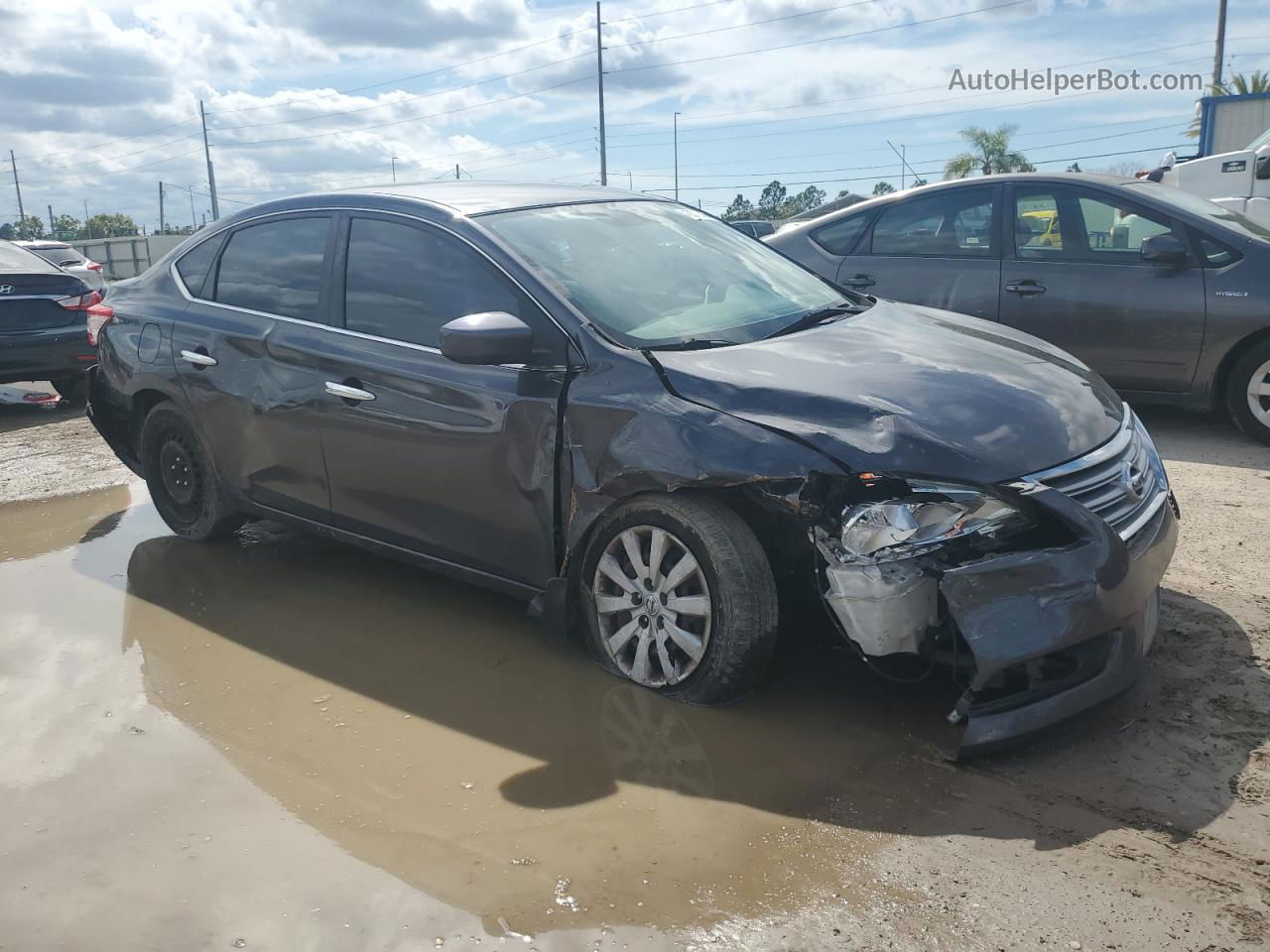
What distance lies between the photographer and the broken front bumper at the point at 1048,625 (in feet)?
9.95

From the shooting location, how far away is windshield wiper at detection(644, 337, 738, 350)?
3736 millimetres

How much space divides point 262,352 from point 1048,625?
3.30m

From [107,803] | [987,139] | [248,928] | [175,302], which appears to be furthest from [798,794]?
[987,139]

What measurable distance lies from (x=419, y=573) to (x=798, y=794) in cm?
246

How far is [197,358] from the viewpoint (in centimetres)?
506

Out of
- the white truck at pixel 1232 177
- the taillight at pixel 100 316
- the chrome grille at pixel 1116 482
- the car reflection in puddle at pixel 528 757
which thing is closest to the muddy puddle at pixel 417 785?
the car reflection in puddle at pixel 528 757

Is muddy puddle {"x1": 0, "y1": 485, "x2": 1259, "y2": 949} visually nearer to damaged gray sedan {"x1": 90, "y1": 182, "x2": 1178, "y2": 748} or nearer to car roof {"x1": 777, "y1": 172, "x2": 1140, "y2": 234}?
damaged gray sedan {"x1": 90, "y1": 182, "x2": 1178, "y2": 748}

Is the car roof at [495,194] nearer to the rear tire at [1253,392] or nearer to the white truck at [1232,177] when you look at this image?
the rear tire at [1253,392]

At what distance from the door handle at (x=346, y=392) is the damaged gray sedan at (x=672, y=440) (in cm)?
2

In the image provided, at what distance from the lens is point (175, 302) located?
208 inches

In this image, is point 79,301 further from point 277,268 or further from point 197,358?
point 277,268

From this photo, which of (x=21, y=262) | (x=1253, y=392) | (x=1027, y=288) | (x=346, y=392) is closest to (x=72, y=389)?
(x=21, y=262)

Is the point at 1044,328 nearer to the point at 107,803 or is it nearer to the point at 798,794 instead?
the point at 798,794

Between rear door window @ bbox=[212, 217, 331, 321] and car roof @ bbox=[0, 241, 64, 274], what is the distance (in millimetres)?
5640
